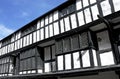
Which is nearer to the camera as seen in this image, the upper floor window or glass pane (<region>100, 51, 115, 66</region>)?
glass pane (<region>100, 51, 115, 66</region>)

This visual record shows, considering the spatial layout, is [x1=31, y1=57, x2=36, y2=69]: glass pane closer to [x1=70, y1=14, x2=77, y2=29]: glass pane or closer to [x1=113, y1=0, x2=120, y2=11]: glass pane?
[x1=70, y1=14, x2=77, y2=29]: glass pane

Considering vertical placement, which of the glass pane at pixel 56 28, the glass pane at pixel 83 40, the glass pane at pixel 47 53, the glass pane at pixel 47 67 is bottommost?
the glass pane at pixel 47 67

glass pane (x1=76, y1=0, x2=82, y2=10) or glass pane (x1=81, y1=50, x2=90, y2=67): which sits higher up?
glass pane (x1=76, y1=0, x2=82, y2=10)

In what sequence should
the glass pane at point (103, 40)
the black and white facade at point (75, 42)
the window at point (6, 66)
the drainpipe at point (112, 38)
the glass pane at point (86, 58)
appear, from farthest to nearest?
the window at point (6, 66)
the glass pane at point (103, 40)
the glass pane at point (86, 58)
the black and white facade at point (75, 42)
the drainpipe at point (112, 38)

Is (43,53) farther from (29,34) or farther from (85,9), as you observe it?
(85,9)

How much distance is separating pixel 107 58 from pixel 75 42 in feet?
7.81

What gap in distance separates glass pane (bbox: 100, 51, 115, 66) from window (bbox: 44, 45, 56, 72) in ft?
14.5

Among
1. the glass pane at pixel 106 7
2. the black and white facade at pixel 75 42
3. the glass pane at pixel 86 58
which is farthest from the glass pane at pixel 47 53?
the glass pane at pixel 106 7

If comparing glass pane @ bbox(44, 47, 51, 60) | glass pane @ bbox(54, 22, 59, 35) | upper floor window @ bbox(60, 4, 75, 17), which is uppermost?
upper floor window @ bbox(60, 4, 75, 17)

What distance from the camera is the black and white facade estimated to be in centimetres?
827

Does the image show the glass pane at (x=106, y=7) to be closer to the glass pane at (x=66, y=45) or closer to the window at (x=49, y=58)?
the glass pane at (x=66, y=45)

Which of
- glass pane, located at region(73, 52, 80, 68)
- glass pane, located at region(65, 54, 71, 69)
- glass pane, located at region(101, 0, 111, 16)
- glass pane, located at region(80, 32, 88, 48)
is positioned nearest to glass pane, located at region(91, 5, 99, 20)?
glass pane, located at region(101, 0, 111, 16)

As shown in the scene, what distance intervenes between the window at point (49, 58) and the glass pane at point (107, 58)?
14.5 ft

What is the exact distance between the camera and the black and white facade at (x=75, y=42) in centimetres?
827
